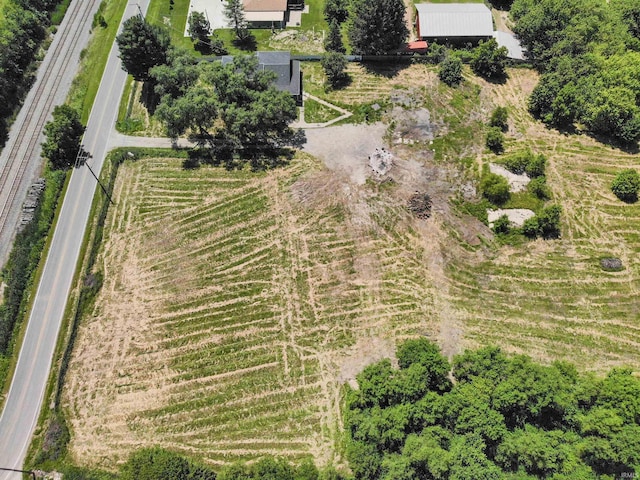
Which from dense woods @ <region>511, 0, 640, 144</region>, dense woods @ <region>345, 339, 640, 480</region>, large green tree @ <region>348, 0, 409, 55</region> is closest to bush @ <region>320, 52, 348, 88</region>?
large green tree @ <region>348, 0, 409, 55</region>

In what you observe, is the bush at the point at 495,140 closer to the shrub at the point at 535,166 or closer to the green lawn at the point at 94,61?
the shrub at the point at 535,166

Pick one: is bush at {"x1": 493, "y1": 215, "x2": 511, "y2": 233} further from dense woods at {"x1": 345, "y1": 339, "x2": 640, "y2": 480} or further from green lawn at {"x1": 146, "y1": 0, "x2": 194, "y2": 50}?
green lawn at {"x1": 146, "y1": 0, "x2": 194, "y2": 50}

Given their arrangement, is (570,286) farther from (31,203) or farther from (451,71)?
(31,203)

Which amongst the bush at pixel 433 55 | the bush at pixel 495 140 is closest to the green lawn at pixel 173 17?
the bush at pixel 433 55

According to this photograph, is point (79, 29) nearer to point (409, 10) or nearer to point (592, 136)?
point (409, 10)

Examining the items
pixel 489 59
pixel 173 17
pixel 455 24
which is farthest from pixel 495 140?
pixel 173 17

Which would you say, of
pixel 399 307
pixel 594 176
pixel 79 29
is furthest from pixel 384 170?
pixel 79 29
